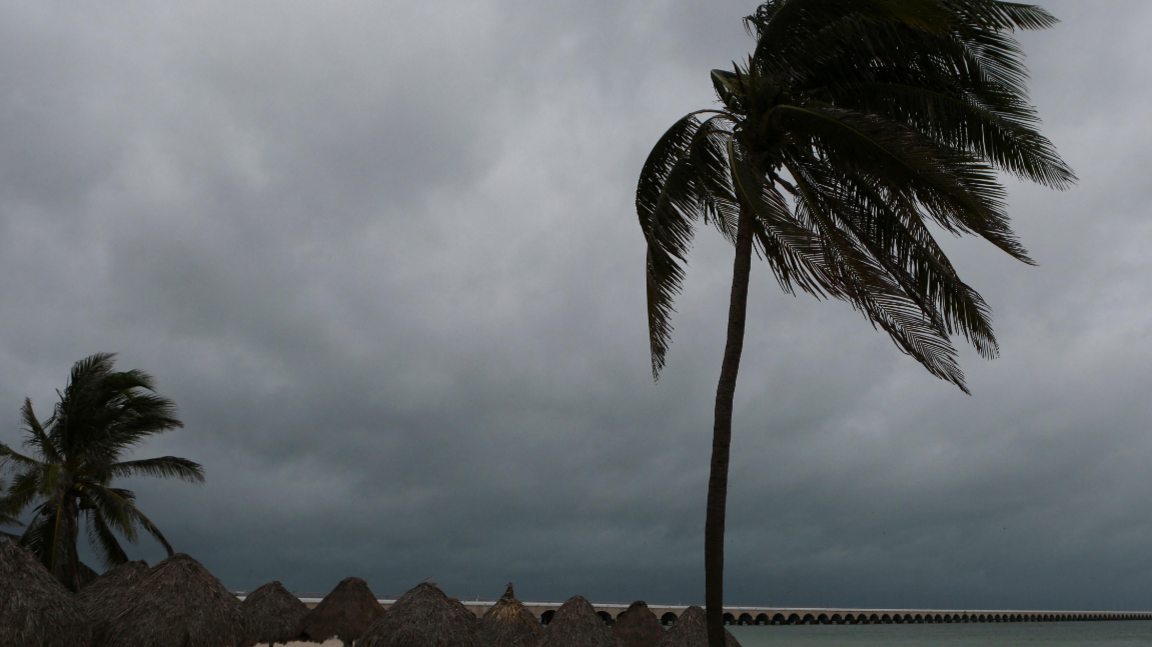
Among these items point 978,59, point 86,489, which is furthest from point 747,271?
point 86,489

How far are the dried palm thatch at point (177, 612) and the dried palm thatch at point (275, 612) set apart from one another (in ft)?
16.0

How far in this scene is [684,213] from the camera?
9.27m

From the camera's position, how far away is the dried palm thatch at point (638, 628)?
78.0ft

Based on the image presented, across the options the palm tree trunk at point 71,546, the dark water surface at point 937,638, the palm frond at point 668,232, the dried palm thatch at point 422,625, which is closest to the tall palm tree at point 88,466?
the palm tree trunk at point 71,546

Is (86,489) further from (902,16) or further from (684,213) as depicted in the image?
(902,16)

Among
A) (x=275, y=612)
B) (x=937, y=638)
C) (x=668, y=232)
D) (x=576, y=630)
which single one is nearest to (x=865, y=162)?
(x=668, y=232)

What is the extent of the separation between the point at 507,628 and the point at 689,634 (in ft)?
14.1

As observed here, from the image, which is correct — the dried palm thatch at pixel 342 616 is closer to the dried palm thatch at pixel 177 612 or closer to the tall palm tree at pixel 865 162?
the dried palm thatch at pixel 177 612

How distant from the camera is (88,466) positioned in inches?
834

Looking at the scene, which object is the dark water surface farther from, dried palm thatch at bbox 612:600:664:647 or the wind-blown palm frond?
the wind-blown palm frond

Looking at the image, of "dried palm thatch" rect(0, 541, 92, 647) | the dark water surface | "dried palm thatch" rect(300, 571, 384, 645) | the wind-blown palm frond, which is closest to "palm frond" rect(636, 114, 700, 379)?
the wind-blown palm frond

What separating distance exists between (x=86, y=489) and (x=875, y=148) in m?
21.2

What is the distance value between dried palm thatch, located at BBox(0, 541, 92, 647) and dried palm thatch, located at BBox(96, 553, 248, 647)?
94 centimetres

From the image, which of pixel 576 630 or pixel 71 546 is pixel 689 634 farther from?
pixel 71 546
